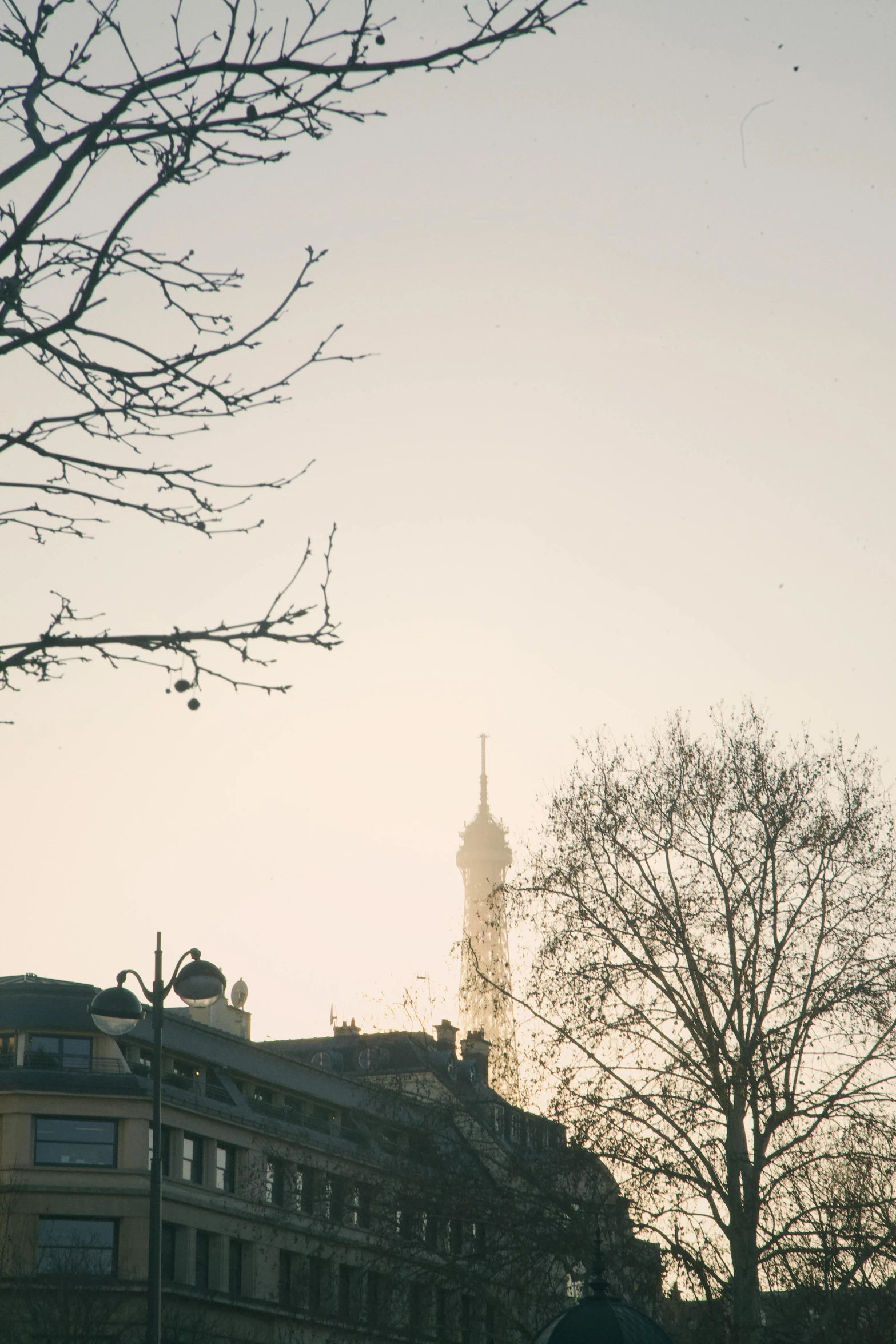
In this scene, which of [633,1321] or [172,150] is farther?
[633,1321]

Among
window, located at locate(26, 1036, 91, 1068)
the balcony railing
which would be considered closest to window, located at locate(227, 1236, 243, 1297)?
the balcony railing

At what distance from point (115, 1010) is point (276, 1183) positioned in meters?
44.1

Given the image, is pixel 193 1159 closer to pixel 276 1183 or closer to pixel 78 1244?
pixel 276 1183

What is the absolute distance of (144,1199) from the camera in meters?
52.7

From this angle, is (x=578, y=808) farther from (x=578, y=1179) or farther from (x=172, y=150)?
(x=172, y=150)

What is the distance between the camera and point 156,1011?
1931 cm

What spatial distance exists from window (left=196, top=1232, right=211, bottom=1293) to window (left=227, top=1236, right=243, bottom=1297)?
2.67 feet

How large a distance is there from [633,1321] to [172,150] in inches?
402

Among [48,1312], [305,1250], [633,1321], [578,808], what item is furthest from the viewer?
[305,1250]

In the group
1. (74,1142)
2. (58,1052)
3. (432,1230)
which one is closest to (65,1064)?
(58,1052)

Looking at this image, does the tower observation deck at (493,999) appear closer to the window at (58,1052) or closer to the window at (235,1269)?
the window at (58,1052)

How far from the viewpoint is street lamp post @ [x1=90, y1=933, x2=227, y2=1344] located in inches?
677

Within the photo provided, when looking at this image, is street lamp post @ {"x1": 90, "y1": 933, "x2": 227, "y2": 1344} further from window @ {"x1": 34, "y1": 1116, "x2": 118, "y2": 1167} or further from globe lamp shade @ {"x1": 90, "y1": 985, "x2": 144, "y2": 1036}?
window @ {"x1": 34, "y1": 1116, "x2": 118, "y2": 1167}

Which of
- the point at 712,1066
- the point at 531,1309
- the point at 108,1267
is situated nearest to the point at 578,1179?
the point at 712,1066
